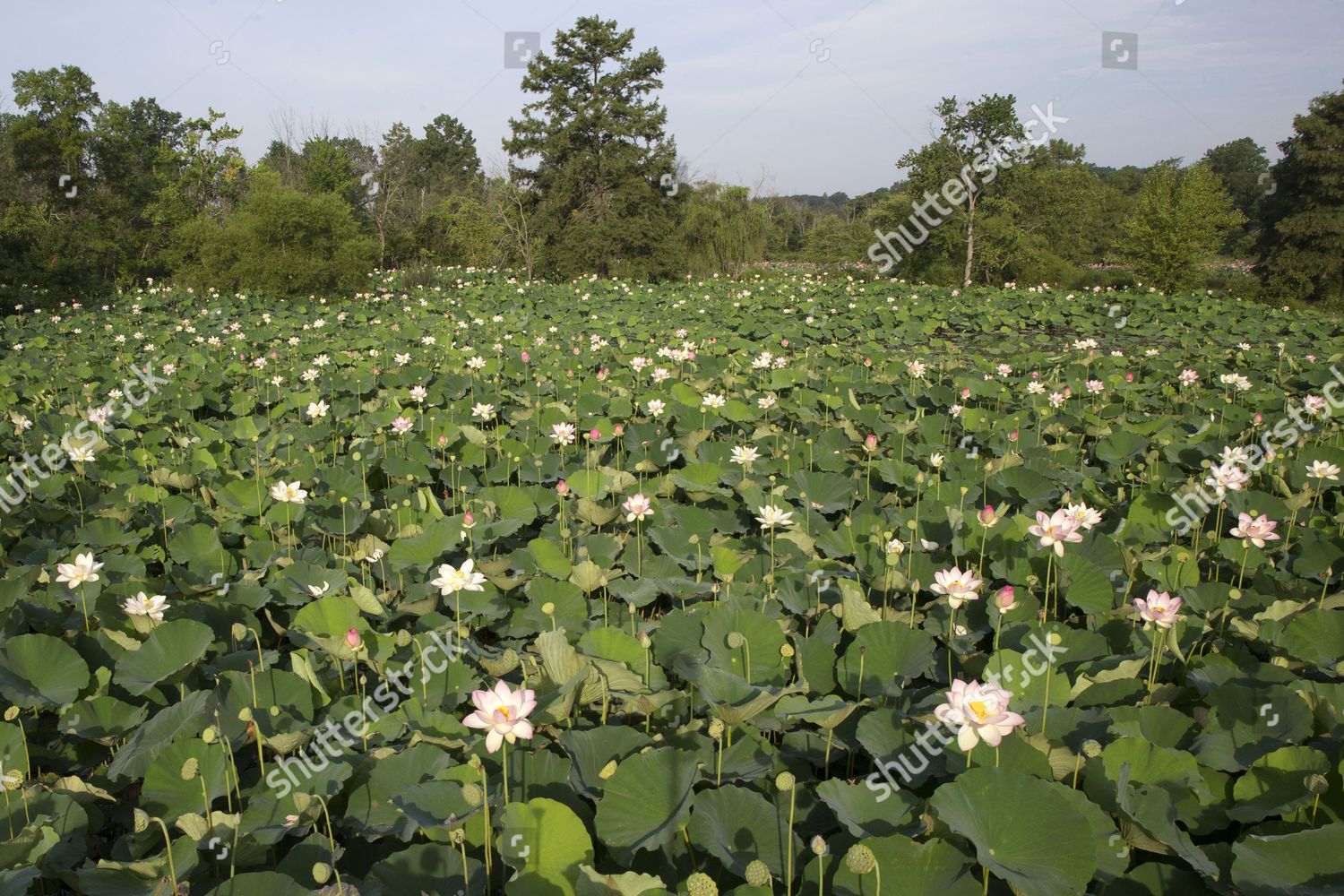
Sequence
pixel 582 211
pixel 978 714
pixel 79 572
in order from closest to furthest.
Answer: pixel 978 714
pixel 79 572
pixel 582 211

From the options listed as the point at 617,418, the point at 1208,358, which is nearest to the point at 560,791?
the point at 617,418

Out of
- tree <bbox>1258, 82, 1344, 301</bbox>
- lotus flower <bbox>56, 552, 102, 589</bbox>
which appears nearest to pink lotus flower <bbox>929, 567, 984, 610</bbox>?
lotus flower <bbox>56, 552, 102, 589</bbox>

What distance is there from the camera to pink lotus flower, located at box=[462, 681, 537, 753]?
1.33 m

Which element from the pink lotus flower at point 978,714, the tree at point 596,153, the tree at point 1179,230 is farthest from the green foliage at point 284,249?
the tree at point 1179,230

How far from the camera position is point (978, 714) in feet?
4.30

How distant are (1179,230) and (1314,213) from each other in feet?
7.45

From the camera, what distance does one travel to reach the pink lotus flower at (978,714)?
1288 mm

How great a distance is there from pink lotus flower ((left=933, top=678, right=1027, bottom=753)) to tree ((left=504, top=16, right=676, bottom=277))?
1680 centimetres

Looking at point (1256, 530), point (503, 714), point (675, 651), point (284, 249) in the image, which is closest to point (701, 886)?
point (503, 714)

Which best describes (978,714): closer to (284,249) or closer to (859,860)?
(859,860)

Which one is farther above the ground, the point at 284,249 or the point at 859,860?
the point at 284,249

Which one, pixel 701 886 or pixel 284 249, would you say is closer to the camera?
pixel 701 886

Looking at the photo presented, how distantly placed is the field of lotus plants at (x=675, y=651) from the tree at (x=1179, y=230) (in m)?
13.9

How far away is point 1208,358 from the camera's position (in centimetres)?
683
